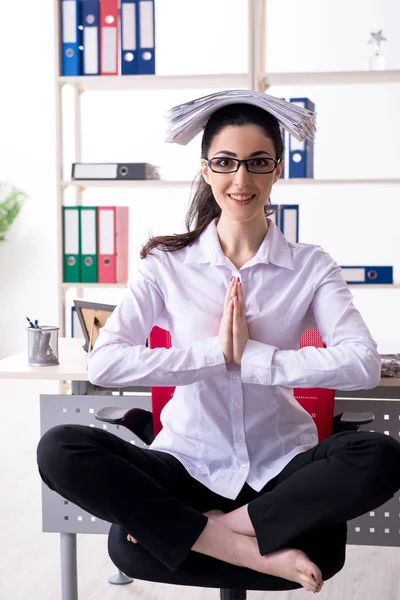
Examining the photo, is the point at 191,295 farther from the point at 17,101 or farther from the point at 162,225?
the point at 17,101

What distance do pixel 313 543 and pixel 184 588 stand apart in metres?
0.99

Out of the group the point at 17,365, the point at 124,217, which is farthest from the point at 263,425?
the point at 124,217

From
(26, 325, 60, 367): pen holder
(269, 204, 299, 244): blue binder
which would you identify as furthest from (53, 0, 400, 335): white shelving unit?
(26, 325, 60, 367): pen holder

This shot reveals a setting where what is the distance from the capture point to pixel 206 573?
1.57 m

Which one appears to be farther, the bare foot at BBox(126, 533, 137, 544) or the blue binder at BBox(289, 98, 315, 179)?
the blue binder at BBox(289, 98, 315, 179)

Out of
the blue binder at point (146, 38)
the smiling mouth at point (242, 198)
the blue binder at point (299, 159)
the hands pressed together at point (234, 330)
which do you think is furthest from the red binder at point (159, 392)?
the blue binder at point (146, 38)

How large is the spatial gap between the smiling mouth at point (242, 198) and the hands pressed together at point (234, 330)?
0.66 ft

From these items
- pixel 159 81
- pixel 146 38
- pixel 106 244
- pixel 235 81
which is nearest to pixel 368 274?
pixel 235 81

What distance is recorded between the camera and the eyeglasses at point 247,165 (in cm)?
180

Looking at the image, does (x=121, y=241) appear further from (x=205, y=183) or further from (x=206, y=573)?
(x=206, y=573)

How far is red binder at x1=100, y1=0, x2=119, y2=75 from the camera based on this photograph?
391 centimetres

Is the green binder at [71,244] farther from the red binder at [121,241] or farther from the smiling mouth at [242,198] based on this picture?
the smiling mouth at [242,198]

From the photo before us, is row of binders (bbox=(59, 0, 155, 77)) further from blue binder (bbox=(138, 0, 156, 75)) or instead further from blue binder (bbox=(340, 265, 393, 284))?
blue binder (bbox=(340, 265, 393, 284))

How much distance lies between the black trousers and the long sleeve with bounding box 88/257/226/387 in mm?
188
